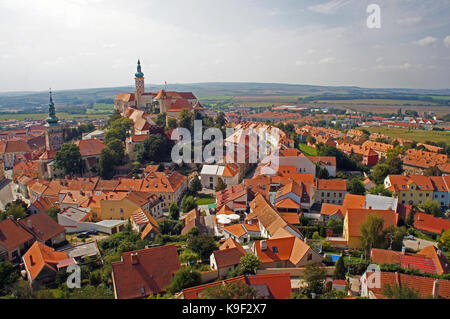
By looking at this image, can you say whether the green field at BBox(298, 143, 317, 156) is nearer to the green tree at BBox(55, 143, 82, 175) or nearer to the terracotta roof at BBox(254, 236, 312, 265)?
the green tree at BBox(55, 143, 82, 175)

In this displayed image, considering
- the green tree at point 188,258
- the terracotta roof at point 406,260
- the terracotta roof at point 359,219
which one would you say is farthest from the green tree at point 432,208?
the green tree at point 188,258

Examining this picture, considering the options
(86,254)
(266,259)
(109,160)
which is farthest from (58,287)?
(109,160)

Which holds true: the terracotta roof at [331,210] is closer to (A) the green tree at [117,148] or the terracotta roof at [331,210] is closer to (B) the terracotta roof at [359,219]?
(B) the terracotta roof at [359,219]

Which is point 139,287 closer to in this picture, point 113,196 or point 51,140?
point 113,196

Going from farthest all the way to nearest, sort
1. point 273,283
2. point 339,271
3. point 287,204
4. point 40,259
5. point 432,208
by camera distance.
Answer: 1. point 432,208
2. point 287,204
3. point 40,259
4. point 339,271
5. point 273,283

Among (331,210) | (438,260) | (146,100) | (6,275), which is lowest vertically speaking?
(6,275)

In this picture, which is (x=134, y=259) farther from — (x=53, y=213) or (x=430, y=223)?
(x=430, y=223)

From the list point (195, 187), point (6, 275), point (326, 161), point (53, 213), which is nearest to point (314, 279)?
point (6, 275)

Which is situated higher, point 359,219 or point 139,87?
point 139,87
